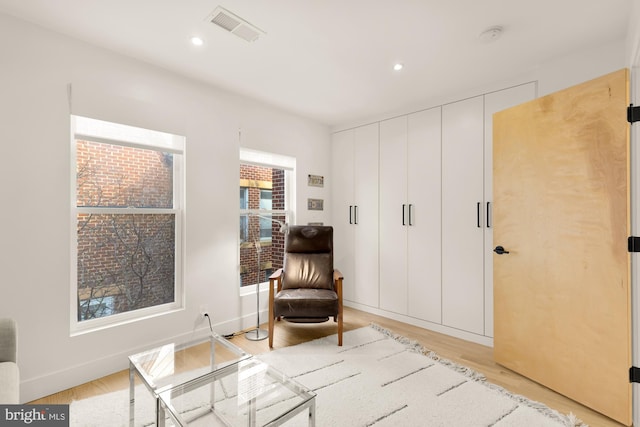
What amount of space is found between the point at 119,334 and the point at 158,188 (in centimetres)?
124

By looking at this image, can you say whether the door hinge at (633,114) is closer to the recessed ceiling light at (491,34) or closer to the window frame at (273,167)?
the recessed ceiling light at (491,34)

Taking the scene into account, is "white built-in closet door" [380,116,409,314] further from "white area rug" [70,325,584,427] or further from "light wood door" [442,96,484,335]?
"white area rug" [70,325,584,427]

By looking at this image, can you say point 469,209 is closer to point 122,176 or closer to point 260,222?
point 260,222

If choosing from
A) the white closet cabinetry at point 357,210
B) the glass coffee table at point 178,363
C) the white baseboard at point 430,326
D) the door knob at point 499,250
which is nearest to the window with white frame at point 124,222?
the glass coffee table at point 178,363

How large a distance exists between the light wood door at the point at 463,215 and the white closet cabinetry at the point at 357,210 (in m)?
0.89

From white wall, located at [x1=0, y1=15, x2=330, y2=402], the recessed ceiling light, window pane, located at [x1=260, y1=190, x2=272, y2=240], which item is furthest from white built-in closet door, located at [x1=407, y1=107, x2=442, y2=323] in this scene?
white wall, located at [x1=0, y1=15, x2=330, y2=402]

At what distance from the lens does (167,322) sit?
2.69 meters

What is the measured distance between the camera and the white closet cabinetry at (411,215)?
3301 mm

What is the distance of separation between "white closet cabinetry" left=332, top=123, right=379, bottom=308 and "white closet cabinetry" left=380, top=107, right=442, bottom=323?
126 millimetres

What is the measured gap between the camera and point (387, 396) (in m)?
2.05

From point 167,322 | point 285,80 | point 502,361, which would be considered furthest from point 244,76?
point 502,361

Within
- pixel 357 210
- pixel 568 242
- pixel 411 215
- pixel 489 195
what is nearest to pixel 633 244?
pixel 568 242

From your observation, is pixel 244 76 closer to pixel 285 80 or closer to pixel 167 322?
pixel 285 80

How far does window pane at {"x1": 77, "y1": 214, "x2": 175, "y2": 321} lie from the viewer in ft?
7.78
